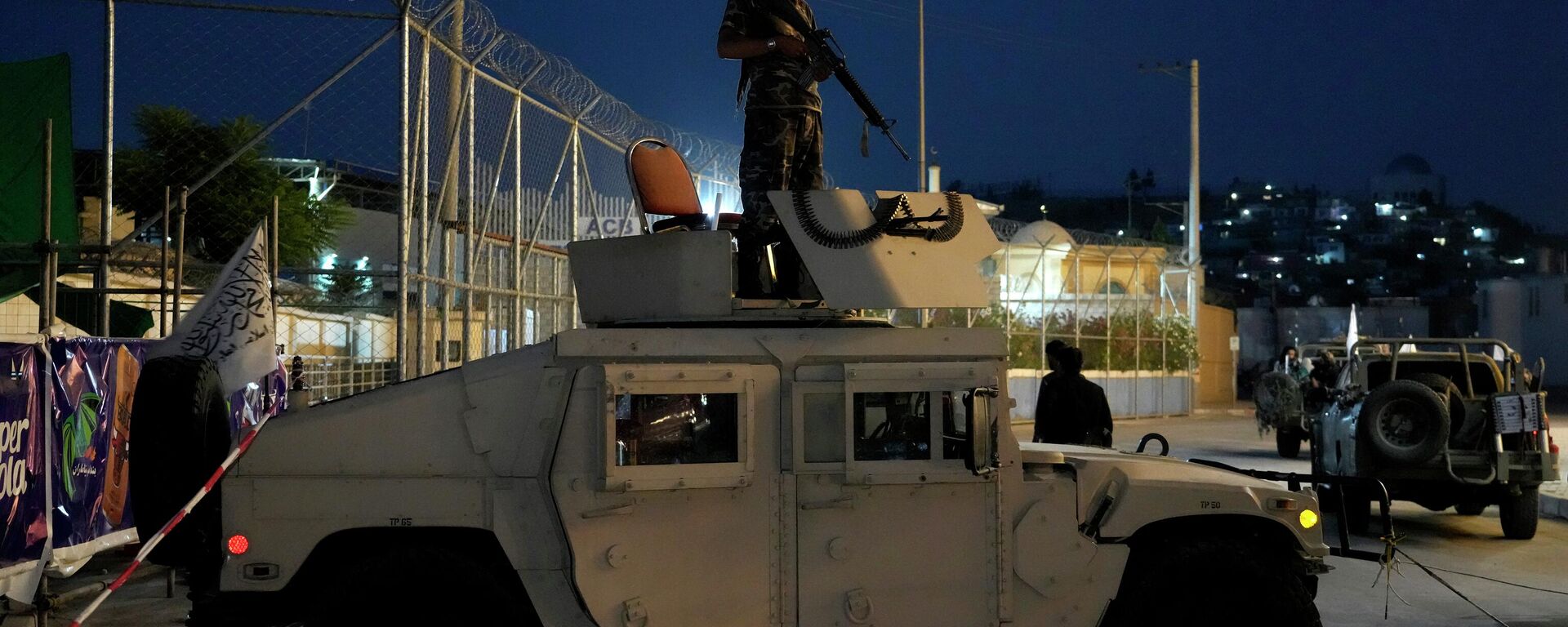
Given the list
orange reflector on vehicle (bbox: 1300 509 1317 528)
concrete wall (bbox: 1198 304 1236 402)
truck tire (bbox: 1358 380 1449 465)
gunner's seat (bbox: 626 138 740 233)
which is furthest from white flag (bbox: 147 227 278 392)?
concrete wall (bbox: 1198 304 1236 402)

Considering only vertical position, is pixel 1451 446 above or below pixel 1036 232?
below

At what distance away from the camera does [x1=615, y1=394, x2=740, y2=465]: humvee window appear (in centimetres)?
472

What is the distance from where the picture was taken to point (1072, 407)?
28.7ft

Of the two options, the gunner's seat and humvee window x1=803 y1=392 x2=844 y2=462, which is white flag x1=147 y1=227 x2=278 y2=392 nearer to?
the gunner's seat

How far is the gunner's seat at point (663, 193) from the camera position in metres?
5.91

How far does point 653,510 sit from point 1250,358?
61.0 meters

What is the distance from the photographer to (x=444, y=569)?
15.5 ft

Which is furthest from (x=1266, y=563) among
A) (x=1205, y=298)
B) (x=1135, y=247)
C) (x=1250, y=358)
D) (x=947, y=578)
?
(x=1250, y=358)

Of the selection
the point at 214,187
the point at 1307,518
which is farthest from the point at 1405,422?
the point at 214,187

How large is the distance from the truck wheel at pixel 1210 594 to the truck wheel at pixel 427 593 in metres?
2.33

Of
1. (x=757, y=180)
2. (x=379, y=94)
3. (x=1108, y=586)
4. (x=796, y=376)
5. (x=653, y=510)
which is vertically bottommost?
(x=1108, y=586)

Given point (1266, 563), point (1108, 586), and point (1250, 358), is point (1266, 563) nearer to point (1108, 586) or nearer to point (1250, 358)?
point (1108, 586)

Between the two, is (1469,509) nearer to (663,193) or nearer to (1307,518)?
(1307,518)

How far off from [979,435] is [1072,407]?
13.7 feet
